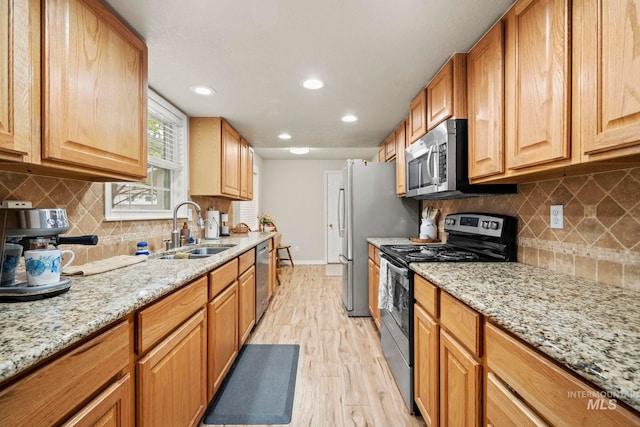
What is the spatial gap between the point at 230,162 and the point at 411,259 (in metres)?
2.32

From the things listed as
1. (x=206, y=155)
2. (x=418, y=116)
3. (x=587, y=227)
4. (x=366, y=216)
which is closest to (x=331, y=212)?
(x=366, y=216)

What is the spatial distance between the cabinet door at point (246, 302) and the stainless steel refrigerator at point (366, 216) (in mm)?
1080

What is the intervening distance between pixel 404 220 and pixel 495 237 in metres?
1.43

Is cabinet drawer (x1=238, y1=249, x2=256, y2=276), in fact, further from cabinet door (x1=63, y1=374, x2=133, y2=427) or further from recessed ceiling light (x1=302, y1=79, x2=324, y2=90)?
recessed ceiling light (x1=302, y1=79, x2=324, y2=90)

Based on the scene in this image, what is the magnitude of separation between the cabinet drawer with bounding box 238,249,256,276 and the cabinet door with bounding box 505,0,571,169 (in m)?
1.91

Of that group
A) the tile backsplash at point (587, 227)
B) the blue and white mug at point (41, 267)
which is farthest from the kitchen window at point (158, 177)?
the tile backsplash at point (587, 227)

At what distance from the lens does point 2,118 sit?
2.90 feet

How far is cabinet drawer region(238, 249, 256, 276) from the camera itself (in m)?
2.27

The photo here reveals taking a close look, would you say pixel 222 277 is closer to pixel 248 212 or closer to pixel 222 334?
pixel 222 334

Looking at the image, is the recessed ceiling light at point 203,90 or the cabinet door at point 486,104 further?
the recessed ceiling light at point 203,90

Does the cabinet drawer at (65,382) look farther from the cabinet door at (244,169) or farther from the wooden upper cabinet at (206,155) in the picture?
the cabinet door at (244,169)

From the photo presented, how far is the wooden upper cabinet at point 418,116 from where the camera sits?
84.9 inches

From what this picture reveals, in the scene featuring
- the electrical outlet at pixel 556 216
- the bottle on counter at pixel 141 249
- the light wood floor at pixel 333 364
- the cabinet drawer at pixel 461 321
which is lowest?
the light wood floor at pixel 333 364

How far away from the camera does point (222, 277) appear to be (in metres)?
1.82
